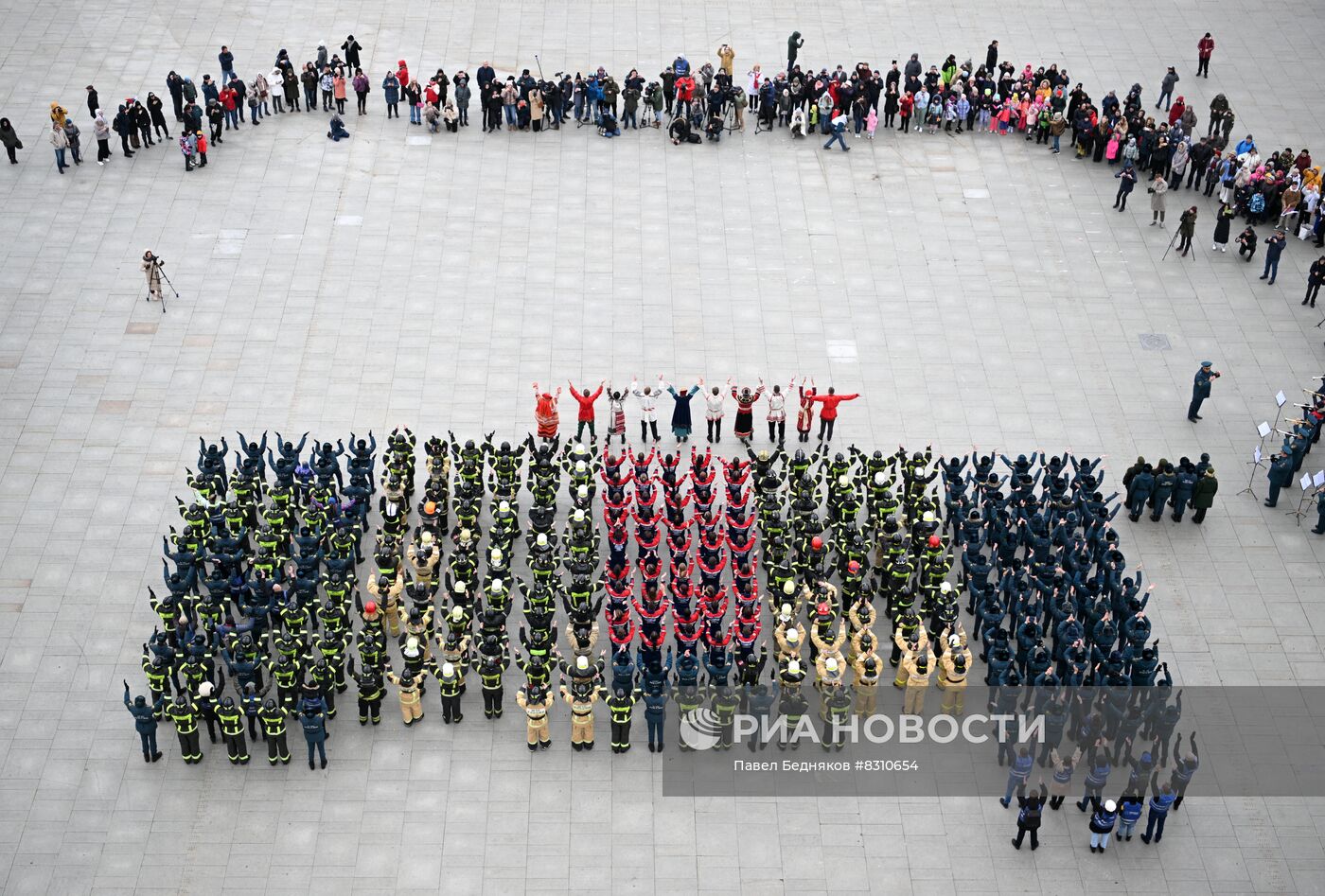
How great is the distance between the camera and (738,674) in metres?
31.2

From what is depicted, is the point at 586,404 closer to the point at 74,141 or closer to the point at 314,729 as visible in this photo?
the point at 314,729

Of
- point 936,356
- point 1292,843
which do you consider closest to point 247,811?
point 1292,843

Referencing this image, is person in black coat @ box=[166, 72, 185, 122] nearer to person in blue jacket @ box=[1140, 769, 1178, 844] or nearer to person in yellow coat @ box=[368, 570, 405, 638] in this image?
person in yellow coat @ box=[368, 570, 405, 638]

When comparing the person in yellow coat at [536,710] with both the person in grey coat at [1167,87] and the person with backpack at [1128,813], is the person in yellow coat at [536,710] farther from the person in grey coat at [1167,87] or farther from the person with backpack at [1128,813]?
the person in grey coat at [1167,87]

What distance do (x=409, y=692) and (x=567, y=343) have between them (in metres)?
14.2

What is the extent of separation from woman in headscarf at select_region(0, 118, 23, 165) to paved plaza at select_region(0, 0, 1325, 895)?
32.1 inches

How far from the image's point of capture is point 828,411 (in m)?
38.5

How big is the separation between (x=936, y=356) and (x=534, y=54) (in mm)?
21673

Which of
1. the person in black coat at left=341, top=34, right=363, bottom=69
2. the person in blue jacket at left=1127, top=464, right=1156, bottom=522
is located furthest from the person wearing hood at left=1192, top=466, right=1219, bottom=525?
the person in black coat at left=341, top=34, right=363, bottom=69

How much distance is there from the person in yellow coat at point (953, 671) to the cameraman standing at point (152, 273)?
78.9 ft

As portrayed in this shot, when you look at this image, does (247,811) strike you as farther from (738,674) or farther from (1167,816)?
(1167,816)

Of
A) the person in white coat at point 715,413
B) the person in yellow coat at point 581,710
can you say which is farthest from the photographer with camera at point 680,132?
the person in yellow coat at point 581,710

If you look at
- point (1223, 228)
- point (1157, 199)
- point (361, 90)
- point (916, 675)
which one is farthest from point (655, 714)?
A: point (361, 90)

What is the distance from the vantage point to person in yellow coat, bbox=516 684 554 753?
29.9m
